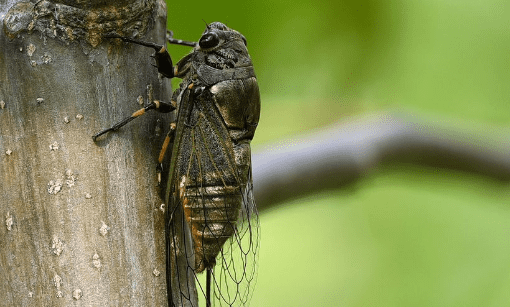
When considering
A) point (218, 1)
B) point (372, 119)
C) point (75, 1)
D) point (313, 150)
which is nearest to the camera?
point (75, 1)

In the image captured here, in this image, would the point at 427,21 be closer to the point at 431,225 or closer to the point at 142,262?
the point at 431,225

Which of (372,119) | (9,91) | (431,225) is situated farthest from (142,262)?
(431,225)

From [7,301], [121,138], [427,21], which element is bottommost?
[7,301]

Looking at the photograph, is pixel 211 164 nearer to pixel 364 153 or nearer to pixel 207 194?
pixel 207 194

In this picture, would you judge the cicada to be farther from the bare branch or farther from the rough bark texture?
the bare branch

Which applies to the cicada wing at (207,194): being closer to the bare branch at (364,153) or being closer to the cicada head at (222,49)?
the cicada head at (222,49)

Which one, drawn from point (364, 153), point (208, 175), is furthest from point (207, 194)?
point (364, 153)

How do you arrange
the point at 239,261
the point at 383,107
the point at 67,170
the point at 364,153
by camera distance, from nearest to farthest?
1. the point at 67,170
2. the point at 239,261
3. the point at 364,153
4. the point at 383,107

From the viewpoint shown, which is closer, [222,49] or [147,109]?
[147,109]
